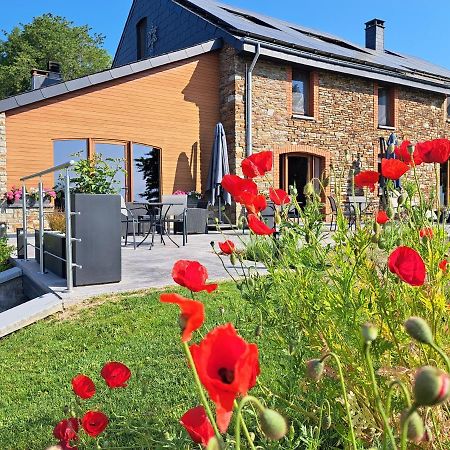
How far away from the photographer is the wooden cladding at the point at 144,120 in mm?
9141

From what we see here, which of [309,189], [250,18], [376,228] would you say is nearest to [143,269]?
[309,189]

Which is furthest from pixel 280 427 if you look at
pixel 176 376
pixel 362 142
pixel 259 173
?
pixel 362 142

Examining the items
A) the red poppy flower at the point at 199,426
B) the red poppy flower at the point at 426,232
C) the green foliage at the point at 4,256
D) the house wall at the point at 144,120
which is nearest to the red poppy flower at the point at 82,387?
the red poppy flower at the point at 199,426

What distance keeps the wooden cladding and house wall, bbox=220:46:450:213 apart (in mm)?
650

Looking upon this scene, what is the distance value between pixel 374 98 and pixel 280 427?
45.0ft

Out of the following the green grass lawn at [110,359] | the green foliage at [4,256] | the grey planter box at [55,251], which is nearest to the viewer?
the green grass lawn at [110,359]

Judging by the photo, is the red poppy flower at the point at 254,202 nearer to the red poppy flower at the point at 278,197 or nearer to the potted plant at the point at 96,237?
the red poppy flower at the point at 278,197

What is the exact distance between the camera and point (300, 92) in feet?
39.4

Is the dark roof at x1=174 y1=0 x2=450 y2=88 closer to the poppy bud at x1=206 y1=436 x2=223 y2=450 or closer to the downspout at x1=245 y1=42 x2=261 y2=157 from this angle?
the downspout at x1=245 y1=42 x2=261 y2=157

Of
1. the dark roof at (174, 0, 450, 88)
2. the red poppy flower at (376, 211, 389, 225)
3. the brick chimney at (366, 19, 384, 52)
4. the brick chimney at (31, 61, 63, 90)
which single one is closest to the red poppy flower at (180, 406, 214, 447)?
the red poppy flower at (376, 211, 389, 225)

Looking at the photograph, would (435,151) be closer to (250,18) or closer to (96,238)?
(96,238)

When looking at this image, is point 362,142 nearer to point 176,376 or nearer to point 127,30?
point 127,30

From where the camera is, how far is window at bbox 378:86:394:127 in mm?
13617

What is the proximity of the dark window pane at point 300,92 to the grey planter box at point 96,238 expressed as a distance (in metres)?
8.70
